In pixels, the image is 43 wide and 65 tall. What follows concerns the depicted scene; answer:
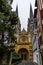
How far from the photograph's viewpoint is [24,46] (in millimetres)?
71062

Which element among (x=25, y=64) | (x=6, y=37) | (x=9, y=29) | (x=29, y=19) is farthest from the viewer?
(x=29, y=19)

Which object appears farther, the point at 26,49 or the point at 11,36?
the point at 26,49

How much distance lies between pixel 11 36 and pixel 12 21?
193cm

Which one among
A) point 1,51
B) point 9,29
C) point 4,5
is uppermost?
point 4,5

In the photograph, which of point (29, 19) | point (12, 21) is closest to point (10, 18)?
point (12, 21)

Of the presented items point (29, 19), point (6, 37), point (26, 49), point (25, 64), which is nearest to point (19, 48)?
point (26, 49)

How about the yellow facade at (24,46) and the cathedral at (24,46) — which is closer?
the cathedral at (24,46)

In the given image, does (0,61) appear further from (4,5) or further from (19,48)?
(19,48)

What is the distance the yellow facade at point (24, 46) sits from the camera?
230 feet

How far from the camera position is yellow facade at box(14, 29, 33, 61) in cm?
7019

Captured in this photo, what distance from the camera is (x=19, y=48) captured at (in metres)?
70.3

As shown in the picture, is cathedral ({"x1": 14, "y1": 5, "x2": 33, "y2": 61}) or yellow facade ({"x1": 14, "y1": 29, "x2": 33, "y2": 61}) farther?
yellow facade ({"x1": 14, "y1": 29, "x2": 33, "y2": 61})

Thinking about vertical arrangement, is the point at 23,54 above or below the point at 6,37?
below

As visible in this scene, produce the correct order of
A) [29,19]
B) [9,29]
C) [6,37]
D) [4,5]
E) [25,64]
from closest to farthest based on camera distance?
[4,5], [9,29], [6,37], [25,64], [29,19]
